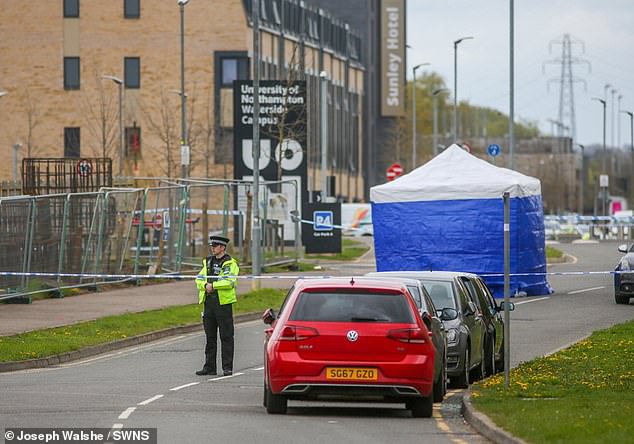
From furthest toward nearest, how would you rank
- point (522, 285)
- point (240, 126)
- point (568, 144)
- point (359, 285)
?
point (568, 144), point (240, 126), point (522, 285), point (359, 285)

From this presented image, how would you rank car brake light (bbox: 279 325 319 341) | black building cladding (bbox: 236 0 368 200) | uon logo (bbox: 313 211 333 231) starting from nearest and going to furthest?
car brake light (bbox: 279 325 319 341)
uon logo (bbox: 313 211 333 231)
black building cladding (bbox: 236 0 368 200)

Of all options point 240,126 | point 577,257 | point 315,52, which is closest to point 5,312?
point 240,126

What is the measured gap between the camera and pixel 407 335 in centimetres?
1591

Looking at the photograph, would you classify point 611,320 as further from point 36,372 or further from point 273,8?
point 273,8

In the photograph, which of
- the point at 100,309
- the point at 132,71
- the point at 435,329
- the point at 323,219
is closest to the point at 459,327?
the point at 435,329

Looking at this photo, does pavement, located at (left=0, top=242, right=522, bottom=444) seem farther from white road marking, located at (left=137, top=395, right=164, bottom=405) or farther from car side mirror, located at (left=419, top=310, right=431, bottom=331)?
white road marking, located at (left=137, top=395, right=164, bottom=405)

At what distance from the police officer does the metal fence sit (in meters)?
11.6

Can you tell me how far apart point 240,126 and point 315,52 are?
4630cm

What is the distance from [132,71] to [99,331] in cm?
5858

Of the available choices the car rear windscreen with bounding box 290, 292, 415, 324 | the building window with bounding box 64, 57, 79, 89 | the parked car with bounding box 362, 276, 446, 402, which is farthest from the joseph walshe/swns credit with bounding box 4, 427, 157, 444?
the building window with bounding box 64, 57, 79, 89

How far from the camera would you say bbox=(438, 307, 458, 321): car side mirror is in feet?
64.6

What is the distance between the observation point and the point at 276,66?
89312 mm

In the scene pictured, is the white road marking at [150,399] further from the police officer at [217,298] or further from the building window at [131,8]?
the building window at [131,8]

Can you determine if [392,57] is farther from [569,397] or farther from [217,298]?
[569,397]
